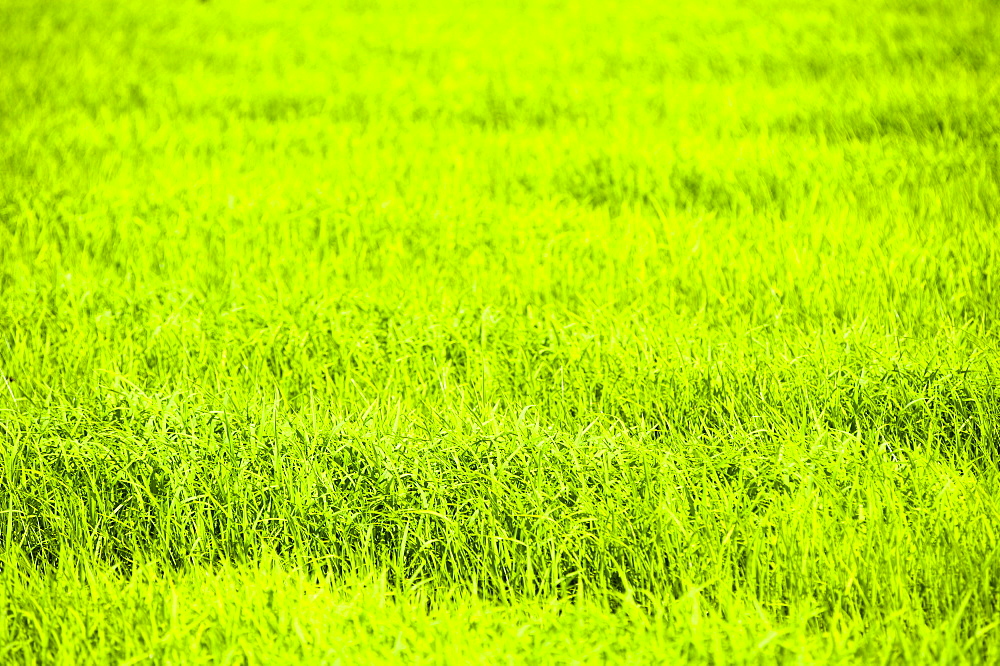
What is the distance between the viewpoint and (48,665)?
1.67m

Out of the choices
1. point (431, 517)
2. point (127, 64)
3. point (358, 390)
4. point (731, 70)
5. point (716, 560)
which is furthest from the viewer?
point (127, 64)

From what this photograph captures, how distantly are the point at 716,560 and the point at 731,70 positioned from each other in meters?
5.45

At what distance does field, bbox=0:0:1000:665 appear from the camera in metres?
1.76

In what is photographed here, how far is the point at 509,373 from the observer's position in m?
2.80

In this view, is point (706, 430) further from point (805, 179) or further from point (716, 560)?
point (805, 179)

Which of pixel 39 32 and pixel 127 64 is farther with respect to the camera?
pixel 39 32

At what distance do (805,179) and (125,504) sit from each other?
383cm

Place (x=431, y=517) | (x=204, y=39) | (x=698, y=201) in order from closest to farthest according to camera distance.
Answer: (x=431, y=517) < (x=698, y=201) < (x=204, y=39)

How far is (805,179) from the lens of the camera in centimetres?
424

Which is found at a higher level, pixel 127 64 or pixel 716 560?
pixel 127 64

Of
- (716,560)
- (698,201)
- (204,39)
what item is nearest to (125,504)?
(716,560)

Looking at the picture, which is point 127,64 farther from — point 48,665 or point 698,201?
point 48,665

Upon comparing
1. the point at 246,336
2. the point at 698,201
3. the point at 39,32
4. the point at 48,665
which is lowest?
the point at 48,665

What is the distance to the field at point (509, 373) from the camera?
1.76m
